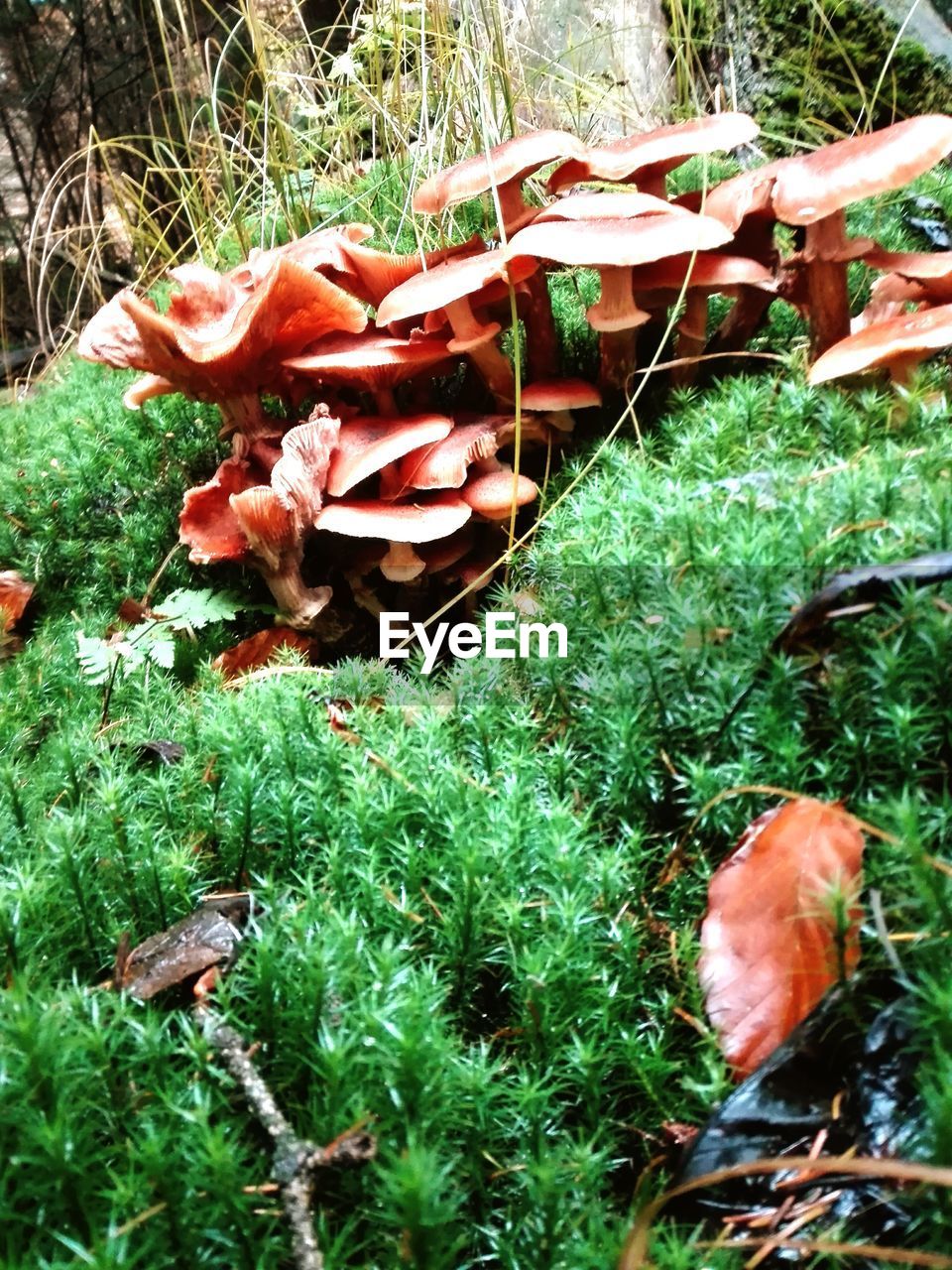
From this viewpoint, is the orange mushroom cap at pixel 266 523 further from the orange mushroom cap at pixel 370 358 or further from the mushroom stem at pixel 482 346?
the mushroom stem at pixel 482 346

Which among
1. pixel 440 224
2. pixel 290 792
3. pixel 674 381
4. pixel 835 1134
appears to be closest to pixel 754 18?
pixel 440 224

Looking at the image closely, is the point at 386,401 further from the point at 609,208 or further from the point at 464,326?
the point at 609,208

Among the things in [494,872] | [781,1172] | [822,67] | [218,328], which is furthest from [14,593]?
[822,67]

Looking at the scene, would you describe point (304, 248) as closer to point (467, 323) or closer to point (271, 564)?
point (467, 323)

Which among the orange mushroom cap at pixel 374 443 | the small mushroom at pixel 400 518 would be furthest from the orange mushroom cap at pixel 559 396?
the small mushroom at pixel 400 518

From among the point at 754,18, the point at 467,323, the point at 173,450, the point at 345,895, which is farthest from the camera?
the point at 754,18

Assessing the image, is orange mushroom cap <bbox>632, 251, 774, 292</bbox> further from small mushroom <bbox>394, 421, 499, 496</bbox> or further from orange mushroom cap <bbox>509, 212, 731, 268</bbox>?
small mushroom <bbox>394, 421, 499, 496</bbox>
